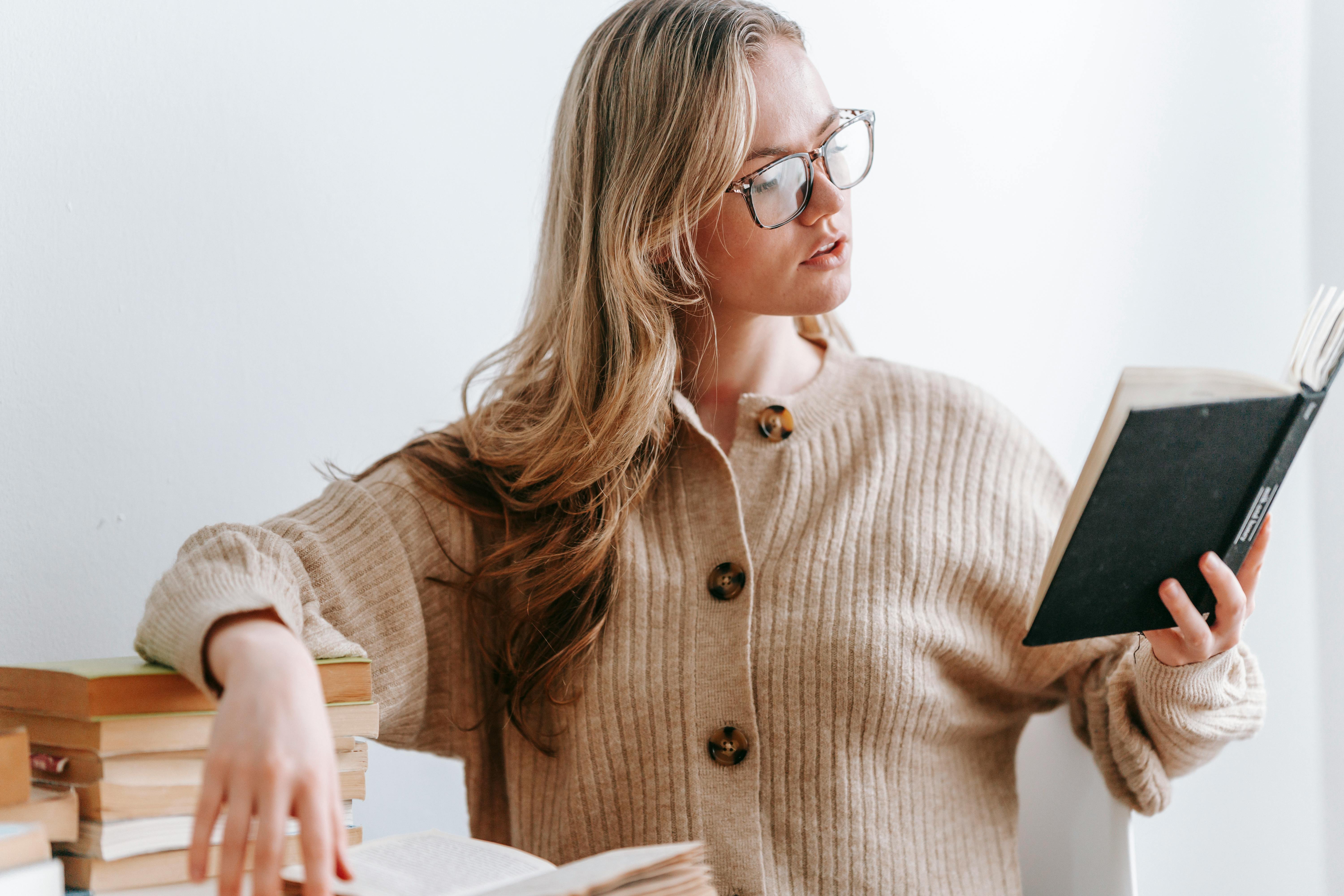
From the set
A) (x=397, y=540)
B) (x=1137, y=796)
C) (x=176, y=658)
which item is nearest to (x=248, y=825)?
(x=176, y=658)

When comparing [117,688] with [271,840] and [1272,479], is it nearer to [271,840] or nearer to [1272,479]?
[271,840]

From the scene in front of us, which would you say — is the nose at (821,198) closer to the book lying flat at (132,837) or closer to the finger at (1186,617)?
the finger at (1186,617)

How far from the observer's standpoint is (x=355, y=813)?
1.29 metres

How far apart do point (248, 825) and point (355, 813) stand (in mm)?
684

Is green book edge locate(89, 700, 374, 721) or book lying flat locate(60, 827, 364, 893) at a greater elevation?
green book edge locate(89, 700, 374, 721)

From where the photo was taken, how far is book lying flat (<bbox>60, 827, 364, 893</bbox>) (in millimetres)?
736

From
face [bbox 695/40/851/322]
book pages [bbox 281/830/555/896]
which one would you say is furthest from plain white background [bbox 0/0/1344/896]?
book pages [bbox 281/830/555/896]

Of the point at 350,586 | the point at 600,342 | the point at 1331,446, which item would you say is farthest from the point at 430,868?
the point at 1331,446

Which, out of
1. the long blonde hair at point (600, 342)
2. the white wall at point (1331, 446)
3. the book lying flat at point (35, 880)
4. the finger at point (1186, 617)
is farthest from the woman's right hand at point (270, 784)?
the white wall at point (1331, 446)

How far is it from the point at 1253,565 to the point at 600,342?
2.20 ft

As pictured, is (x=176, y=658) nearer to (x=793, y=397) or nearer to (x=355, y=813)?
(x=355, y=813)

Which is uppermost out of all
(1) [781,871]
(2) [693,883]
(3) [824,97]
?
(3) [824,97]

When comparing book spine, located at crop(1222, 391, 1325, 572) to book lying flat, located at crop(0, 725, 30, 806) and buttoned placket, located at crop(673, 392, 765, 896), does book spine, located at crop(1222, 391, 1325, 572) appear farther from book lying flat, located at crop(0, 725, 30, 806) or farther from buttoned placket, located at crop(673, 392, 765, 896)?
book lying flat, located at crop(0, 725, 30, 806)

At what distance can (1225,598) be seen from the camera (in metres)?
0.94
